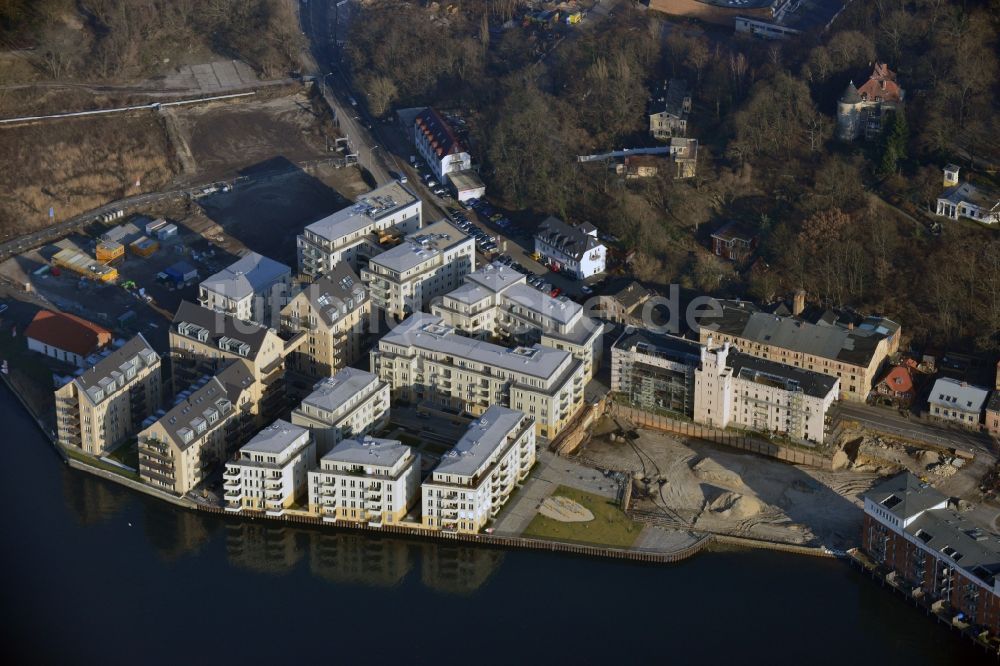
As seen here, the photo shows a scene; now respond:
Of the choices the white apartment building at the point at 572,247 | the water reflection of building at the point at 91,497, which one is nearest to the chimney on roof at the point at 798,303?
the white apartment building at the point at 572,247

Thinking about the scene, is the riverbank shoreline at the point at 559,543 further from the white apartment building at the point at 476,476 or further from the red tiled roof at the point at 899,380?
the red tiled roof at the point at 899,380

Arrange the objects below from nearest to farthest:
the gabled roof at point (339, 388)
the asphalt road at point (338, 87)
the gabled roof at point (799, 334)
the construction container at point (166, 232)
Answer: the gabled roof at point (339, 388) → the gabled roof at point (799, 334) → the construction container at point (166, 232) → the asphalt road at point (338, 87)

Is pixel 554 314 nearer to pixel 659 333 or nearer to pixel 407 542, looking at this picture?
pixel 659 333

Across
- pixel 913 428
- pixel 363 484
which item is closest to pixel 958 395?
pixel 913 428

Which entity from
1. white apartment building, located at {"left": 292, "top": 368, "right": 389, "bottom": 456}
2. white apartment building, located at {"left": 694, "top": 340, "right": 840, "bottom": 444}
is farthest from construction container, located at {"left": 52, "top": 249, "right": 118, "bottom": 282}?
white apartment building, located at {"left": 694, "top": 340, "right": 840, "bottom": 444}

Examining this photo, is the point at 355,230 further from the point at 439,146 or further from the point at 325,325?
the point at 439,146

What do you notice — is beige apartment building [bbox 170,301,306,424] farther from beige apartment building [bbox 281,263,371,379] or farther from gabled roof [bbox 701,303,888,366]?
gabled roof [bbox 701,303,888,366]
